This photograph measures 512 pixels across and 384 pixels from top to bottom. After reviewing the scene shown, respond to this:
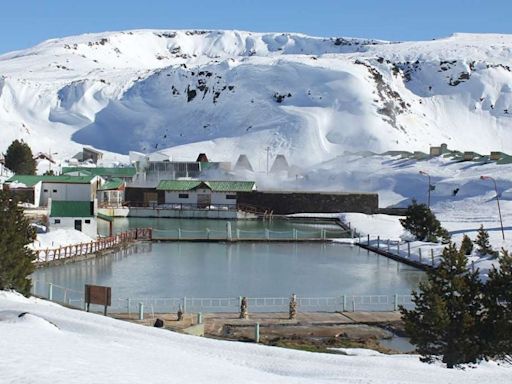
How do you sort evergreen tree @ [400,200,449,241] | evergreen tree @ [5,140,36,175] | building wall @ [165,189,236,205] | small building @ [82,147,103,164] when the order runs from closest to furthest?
evergreen tree @ [400,200,449,241] < building wall @ [165,189,236,205] < evergreen tree @ [5,140,36,175] < small building @ [82,147,103,164]

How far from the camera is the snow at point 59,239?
32.7m

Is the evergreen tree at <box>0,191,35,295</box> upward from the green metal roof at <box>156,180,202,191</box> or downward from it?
downward

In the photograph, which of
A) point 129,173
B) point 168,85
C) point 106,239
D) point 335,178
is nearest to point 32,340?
point 106,239

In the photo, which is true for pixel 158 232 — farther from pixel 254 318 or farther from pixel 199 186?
pixel 254 318

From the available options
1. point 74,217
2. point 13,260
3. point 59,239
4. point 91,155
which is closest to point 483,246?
point 59,239

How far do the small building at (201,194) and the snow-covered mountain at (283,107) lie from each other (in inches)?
1163

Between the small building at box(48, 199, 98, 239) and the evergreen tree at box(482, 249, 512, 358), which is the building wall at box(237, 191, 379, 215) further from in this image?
the evergreen tree at box(482, 249, 512, 358)

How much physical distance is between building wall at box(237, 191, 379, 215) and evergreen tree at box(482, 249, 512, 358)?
45.2m

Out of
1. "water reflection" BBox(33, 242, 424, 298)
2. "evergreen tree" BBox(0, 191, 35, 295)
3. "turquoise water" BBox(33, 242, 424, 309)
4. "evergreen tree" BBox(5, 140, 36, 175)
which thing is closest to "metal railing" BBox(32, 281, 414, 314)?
"turquoise water" BBox(33, 242, 424, 309)

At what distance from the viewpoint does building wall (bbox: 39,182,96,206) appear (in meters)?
49.8

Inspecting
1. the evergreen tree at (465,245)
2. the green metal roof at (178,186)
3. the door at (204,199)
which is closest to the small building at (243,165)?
the green metal roof at (178,186)

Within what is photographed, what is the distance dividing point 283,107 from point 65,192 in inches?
2388

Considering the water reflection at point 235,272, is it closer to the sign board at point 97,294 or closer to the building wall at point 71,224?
the building wall at point 71,224

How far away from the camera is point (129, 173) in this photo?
6900 cm
